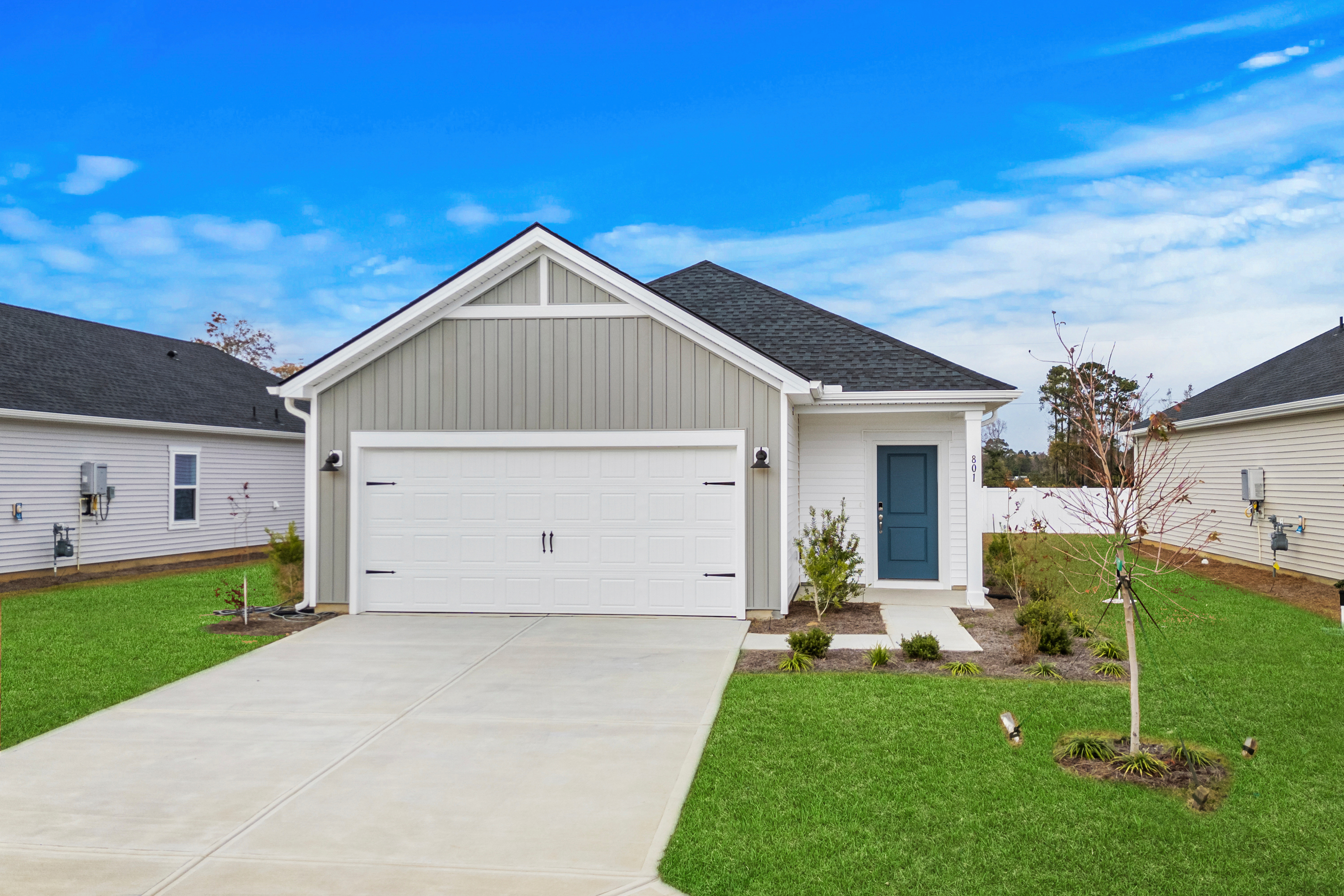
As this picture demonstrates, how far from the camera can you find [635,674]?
24.1ft

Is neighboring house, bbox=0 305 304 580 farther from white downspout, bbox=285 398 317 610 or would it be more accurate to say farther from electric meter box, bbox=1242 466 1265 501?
electric meter box, bbox=1242 466 1265 501

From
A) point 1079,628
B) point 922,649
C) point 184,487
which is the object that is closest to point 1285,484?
point 1079,628

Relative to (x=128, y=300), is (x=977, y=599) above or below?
below

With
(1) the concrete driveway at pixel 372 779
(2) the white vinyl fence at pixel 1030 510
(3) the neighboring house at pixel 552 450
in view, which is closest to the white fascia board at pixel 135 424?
(3) the neighboring house at pixel 552 450

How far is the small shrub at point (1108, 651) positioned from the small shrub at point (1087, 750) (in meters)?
2.98

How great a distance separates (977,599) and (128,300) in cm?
3260

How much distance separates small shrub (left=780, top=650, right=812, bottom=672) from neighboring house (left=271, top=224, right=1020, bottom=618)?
2373mm

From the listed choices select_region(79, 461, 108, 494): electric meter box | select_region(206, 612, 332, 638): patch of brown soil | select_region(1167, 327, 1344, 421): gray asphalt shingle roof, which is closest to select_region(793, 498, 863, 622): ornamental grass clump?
select_region(206, 612, 332, 638): patch of brown soil

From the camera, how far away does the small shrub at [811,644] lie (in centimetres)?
787

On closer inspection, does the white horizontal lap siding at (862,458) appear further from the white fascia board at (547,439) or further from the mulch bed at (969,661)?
the mulch bed at (969,661)

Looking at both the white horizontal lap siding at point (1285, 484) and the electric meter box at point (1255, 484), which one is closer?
the white horizontal lap siding at point (1285, 484)

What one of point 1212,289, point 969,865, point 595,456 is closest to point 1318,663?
point 969,865

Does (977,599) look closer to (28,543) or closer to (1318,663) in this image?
(1318,663)

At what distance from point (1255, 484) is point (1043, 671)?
10.8 meters
